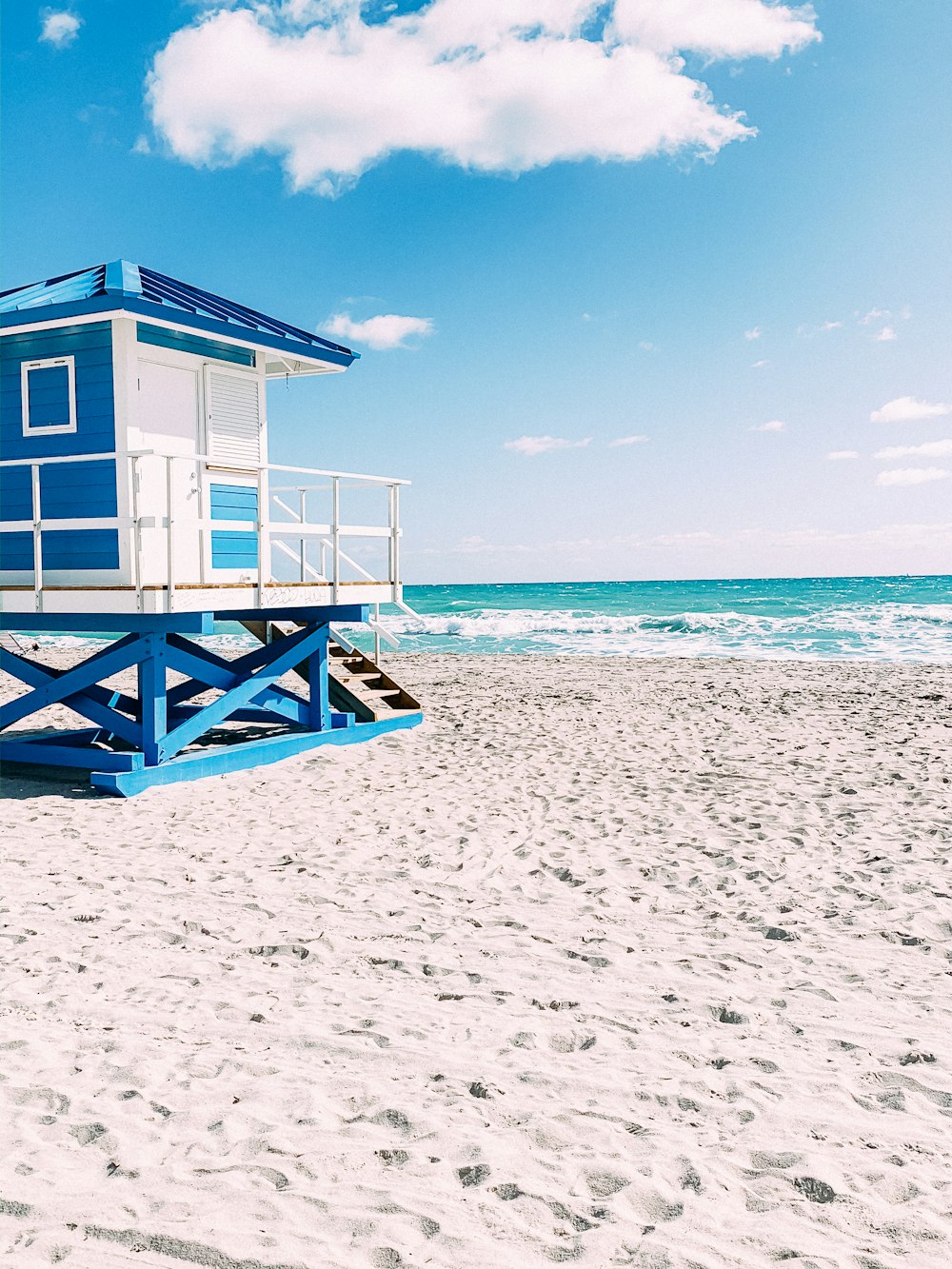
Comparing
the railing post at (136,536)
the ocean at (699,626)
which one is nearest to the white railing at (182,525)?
the railing post at (136,536)

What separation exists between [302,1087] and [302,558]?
9221mm

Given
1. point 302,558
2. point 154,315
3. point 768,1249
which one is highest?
point 154,315

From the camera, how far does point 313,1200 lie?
10.4 ft

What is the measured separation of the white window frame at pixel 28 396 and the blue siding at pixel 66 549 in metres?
0.98

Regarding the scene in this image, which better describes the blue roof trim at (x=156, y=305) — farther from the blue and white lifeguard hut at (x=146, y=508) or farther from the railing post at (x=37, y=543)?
the railing post at (x=37, y=543)

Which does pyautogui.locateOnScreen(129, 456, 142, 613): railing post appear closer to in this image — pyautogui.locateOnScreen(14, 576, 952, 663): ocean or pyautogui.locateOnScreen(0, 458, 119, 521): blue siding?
pyautogui.locateOnScreen(0, 458, 119, 521): blue siding

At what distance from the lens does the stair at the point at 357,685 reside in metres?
12.5

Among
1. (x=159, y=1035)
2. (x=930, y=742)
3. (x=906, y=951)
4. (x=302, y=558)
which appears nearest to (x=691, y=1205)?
(x=159, y=1035)

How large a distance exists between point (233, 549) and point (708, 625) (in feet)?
99.1

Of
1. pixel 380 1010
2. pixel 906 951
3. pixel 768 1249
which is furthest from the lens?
pixel 906 951

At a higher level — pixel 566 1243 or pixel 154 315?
pixel 154 315

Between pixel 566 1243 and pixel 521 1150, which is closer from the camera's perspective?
pixel 566 1243

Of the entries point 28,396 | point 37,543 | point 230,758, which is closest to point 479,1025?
point 230,758

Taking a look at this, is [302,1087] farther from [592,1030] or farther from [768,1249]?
[768,1249]
